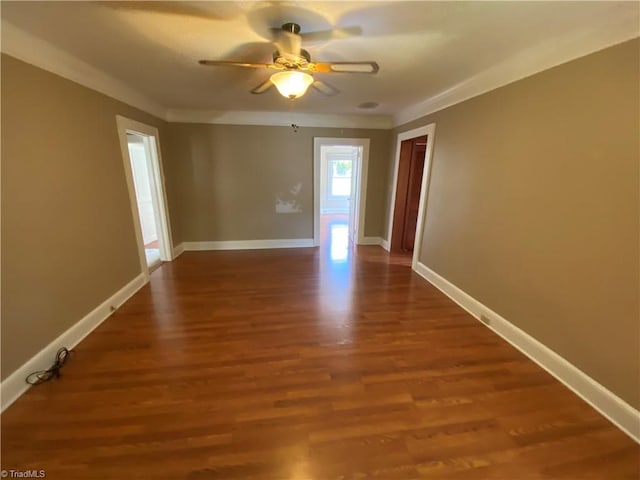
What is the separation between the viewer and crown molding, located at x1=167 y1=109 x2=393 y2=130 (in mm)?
4285

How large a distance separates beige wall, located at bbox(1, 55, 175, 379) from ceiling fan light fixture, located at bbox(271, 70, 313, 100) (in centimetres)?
170

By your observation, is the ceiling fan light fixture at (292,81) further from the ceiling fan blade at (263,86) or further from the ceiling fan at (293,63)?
the ceiling fan blade at (263,86)

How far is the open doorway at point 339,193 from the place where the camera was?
15.7 feet

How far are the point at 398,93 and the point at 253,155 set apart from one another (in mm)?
2489

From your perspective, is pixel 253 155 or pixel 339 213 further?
pixel 339 213

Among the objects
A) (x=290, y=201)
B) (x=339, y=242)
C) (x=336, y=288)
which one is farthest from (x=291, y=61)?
(x=339, y=242)

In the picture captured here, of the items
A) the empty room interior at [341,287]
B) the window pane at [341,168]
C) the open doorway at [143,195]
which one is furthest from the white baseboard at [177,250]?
the window pane at [341,168]

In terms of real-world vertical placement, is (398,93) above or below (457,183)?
above

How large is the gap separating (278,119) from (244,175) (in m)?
1.08

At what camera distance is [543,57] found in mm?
1955

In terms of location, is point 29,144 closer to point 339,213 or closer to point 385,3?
point 385,3

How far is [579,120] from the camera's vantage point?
1.75 m

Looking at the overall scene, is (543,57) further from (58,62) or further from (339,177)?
(339,177)

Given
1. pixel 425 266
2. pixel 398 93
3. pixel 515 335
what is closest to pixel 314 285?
pixel 425 266
